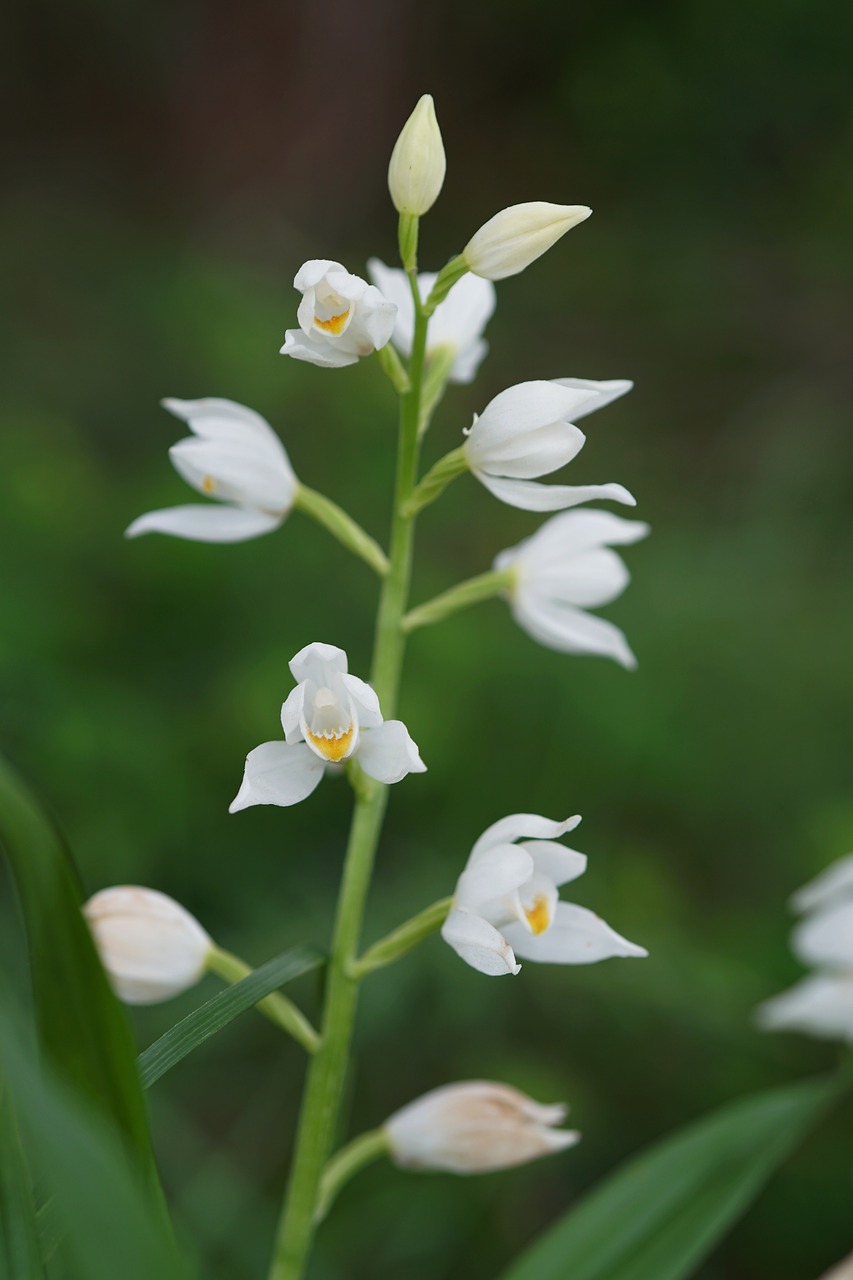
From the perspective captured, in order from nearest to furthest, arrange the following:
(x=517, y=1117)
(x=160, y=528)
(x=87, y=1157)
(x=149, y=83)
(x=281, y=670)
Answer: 1. (x=87, y=1157)
2. (x=517, y=1117)
3. (x=160, y=528)
4. (x=281, y=670)
5. (x=149, y=83)

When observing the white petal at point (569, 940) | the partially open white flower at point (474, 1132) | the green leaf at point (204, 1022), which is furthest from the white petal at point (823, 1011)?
the green leaf at point (204, 1022)

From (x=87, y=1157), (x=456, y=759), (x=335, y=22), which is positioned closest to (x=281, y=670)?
(x=456, y=759)

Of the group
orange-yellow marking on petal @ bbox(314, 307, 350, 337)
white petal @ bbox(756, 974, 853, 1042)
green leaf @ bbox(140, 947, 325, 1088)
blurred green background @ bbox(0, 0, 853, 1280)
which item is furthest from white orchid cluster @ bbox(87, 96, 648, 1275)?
blurred green background @ bbox(0, 0, 853, 1280)

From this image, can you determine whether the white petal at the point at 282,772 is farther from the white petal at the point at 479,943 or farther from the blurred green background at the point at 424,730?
the blurred green background at the point at 424,730

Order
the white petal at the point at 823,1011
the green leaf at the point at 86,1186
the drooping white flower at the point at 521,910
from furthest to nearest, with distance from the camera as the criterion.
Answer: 1. the white petal at the point at 823,1011
2. the drooping white flower at the point at 521,910
3. the green leaf at the point at 86,1186

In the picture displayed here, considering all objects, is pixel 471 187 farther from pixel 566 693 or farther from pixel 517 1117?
pixel 517 1117

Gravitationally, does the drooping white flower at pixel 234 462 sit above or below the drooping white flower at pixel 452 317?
below

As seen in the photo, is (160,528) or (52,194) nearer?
(160,528)

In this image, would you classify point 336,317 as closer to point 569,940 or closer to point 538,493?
point 538,493
